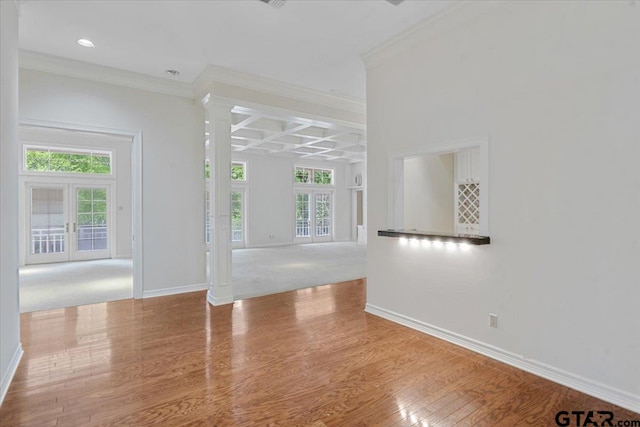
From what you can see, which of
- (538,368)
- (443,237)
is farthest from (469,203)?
(538,368)

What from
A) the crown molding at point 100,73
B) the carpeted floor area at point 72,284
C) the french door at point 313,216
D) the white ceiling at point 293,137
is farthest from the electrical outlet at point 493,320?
the french door at point 313,216

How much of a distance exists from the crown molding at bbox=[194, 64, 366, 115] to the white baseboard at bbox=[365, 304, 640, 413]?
11.3 ft

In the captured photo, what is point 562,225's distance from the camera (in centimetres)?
234

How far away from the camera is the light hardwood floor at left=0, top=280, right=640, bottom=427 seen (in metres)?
2.03

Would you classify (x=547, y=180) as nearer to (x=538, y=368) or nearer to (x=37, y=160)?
(x=538, y=368)

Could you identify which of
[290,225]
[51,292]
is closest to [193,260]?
[51,292]

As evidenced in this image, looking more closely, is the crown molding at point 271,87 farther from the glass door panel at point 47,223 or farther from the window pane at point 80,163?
the glass door panel at point 47,223

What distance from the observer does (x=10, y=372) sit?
2.46m

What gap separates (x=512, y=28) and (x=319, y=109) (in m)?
3.02

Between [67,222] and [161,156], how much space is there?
5088mm

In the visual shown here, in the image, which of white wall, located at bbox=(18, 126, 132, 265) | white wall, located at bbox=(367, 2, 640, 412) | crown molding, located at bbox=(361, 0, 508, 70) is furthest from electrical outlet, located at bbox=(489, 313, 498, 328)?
white wall, located at bbox=(18, 126, 132, 265)

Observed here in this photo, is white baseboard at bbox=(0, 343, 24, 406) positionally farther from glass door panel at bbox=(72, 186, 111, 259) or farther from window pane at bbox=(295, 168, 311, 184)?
window pane at bbox=(295, 168, 311, 184)

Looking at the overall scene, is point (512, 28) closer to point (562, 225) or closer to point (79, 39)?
point (562, 225)

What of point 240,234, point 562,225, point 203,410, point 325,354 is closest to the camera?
point 203,410
